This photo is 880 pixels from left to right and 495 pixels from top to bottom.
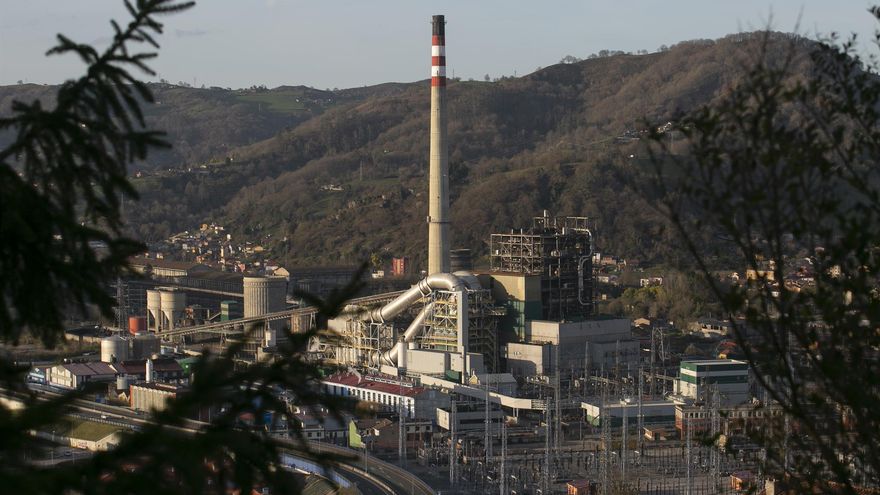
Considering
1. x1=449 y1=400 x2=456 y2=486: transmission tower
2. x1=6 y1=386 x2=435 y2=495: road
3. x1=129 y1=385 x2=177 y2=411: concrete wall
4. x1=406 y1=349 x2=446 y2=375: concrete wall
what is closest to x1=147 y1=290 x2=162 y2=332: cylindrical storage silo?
x1=406 y1=349 x2=446 y2=375: concrete wall

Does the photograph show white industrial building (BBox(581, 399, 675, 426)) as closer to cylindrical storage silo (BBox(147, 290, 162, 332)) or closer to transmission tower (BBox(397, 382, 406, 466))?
transmission tower (BBox(397, 382, 406, 466))

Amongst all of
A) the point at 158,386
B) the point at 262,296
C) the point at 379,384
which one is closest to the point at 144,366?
the point at 158,386

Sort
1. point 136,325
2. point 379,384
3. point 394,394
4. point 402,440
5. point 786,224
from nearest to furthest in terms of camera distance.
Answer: point 786,224 < point 402,440 < point 394,394 < point 379,384 < point 136,325

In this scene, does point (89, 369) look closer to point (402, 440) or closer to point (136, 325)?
point (402, 440)

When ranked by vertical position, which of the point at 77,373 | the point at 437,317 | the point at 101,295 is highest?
the point at 101,295

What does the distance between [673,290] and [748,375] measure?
11762 mm

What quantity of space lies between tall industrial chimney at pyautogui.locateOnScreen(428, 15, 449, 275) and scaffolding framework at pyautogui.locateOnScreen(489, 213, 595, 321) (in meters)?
1.35

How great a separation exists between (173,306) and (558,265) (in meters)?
13.1

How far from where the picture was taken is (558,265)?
30641 millimetres

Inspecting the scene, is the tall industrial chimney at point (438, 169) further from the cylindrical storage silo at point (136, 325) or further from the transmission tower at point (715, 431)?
the cylindrical storage silo at point (136, 325)

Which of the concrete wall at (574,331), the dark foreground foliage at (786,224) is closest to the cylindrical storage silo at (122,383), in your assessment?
the concrete wall at (574,331)

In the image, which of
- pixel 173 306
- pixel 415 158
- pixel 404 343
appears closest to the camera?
pixel 404 343

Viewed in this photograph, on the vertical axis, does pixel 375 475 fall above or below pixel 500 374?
below

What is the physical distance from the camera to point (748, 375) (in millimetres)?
28094
